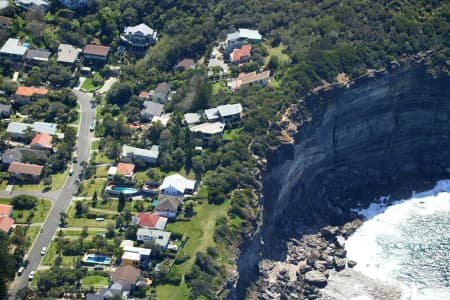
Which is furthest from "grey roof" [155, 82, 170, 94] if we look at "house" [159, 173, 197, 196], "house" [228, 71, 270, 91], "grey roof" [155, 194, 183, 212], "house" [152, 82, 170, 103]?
"grey roof" [155, 194, 183, 212]

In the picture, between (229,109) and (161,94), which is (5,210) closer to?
(161,94)

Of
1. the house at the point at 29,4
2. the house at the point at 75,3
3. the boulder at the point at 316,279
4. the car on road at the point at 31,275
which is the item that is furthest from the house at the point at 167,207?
the house at the point at 29,4

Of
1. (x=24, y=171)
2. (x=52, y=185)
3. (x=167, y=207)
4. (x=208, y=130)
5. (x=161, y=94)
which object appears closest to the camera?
(x=167, y=207)

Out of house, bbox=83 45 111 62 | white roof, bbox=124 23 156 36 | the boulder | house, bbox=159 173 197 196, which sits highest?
white roof, bbox=124 23 156 36

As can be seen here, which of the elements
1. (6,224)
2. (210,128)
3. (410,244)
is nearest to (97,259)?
(6,224)

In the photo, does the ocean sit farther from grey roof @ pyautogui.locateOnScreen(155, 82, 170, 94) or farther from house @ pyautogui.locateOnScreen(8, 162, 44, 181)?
house @ pyautogui.locateOnScreen(8, 162, 44, 181)

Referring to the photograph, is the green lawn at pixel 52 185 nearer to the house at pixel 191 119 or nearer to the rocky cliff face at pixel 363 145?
the house at pixel 191 119
